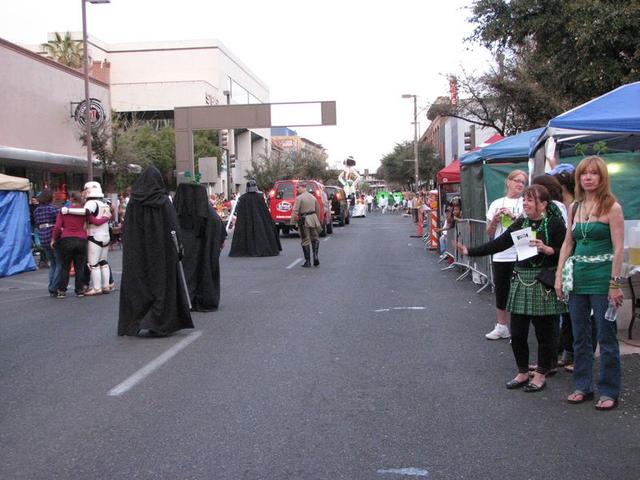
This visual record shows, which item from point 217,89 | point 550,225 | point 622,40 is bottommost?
point 550,225

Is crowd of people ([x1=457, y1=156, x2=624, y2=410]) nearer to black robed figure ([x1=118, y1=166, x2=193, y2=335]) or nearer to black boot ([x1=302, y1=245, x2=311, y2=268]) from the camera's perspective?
black robed figure ([x1=118, y1=166, x2=193, y2=335])

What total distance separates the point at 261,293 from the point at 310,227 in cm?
412

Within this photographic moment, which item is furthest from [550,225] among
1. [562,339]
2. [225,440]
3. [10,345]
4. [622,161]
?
[10,345]

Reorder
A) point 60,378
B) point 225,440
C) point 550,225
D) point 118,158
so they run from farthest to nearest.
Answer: point 118,158 < point 60,378 < point 550,225 < point 225,440

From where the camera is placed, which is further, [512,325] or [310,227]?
[310,227]

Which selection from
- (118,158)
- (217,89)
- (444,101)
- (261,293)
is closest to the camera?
(261,293)

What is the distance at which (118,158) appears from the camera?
1193 inches

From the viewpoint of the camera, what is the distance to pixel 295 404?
5293 mm

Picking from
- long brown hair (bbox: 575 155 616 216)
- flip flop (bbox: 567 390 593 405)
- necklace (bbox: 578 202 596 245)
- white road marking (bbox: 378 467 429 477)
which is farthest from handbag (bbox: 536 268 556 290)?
white road marking (bbox: 378 467 429 477)

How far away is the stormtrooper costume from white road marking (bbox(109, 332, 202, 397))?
4.20m

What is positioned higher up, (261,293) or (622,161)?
(622,161)

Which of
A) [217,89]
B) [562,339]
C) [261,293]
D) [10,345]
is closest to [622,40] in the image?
[261,293]

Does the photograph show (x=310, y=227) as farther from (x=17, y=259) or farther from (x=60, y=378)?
(x=60, y=378)

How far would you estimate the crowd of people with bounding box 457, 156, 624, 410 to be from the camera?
16.3 ft
